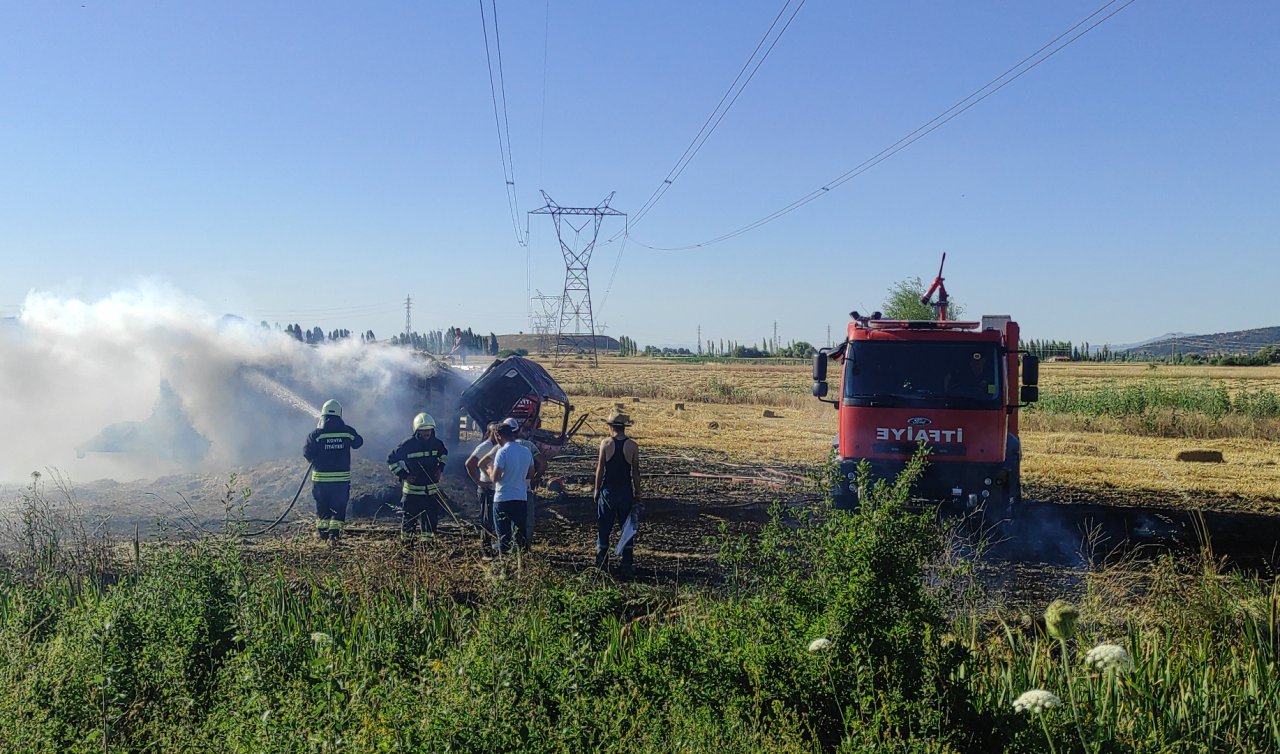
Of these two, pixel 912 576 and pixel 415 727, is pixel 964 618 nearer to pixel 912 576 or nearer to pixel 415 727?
pixel 912 576

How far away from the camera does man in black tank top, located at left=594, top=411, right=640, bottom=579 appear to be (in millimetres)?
9906

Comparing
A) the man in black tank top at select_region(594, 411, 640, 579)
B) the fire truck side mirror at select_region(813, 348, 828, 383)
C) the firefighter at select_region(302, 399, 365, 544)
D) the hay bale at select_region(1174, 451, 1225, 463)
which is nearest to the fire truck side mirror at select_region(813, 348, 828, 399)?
the fire truck side mirror at select_region(813, 348, 828, 383)

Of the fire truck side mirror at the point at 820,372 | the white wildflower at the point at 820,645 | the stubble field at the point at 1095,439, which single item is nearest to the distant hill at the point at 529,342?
the stubble field at the point at 1095,439

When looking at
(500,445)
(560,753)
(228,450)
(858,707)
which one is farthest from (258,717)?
(228,450)

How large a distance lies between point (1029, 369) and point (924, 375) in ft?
3.87

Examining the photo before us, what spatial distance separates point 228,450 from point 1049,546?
1517cm

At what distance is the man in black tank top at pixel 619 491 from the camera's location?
9906 millimetres

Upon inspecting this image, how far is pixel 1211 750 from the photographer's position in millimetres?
4512

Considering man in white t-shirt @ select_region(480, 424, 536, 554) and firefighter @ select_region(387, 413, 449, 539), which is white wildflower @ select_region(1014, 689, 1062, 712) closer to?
man in white t-shirt @ select_region(480, 424, 536, 554)

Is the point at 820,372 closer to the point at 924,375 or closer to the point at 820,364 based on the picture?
the point at 820,364

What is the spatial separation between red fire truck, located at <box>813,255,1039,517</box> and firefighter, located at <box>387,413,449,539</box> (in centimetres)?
471

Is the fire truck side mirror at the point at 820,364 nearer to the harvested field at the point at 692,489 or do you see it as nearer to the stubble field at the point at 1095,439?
the harvested field at the point at 692,489

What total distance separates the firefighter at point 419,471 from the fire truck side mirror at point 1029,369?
6.74 metres

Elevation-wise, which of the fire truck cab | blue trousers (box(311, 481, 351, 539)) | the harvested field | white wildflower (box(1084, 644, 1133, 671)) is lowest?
the harvested field
